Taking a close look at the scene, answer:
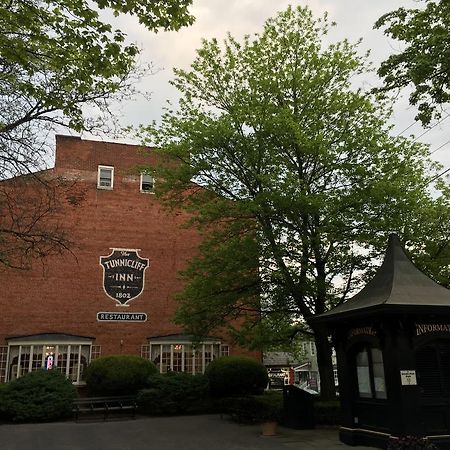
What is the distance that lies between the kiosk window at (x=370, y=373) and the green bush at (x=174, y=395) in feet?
35.4

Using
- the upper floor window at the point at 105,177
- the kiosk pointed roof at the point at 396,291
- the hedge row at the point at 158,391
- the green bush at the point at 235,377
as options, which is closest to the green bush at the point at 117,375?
the hedge row at the point at 158,391

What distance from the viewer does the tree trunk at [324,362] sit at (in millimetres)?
17828

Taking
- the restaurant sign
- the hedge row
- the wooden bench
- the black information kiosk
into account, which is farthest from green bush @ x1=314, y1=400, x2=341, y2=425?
the restaurant sign

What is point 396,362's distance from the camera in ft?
37.0

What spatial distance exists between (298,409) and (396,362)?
17.0ft

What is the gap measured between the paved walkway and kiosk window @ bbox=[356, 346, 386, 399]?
137 cm

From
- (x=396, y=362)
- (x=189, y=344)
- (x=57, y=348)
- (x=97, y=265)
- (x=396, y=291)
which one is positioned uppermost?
(x=97, y=265)

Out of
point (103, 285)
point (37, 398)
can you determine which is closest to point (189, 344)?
point (103, 285)

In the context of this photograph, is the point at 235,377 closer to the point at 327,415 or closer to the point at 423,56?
the point at 327,415

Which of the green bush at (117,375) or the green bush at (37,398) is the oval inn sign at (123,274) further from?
the green bush at (37,398)

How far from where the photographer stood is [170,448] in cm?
1273

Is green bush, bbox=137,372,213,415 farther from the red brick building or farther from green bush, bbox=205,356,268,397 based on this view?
the red brick building

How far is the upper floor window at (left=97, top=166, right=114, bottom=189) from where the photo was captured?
28.5 meters

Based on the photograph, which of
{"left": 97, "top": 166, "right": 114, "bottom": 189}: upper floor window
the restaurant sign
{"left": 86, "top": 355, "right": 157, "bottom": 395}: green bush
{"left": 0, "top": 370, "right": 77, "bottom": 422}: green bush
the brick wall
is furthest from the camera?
{"left": 97, "top": 166, "right": 114, "bottom": 189}: upper floor window
